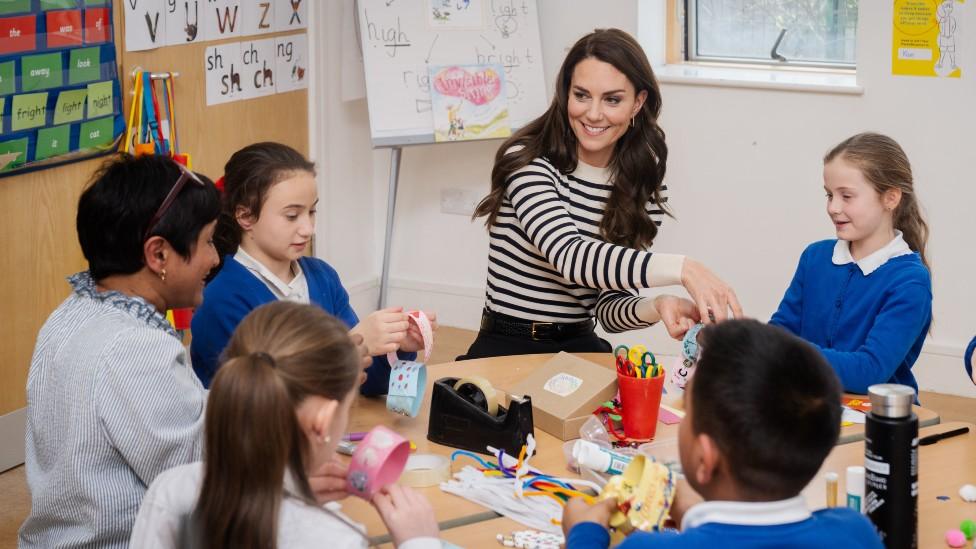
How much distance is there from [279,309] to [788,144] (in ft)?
10.3

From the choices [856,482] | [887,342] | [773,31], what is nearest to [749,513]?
[856,482]

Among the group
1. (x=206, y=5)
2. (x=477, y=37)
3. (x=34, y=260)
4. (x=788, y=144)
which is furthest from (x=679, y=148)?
(x=34, y=260)

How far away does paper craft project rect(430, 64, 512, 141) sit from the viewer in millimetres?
4355

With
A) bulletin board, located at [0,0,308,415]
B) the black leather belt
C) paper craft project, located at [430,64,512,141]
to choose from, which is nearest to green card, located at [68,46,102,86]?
bulletin board, located at [0,0,308,415]

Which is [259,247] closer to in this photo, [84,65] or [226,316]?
[226,316]

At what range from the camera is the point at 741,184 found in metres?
4.33

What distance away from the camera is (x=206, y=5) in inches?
155

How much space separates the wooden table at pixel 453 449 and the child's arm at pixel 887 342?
106 millimetres

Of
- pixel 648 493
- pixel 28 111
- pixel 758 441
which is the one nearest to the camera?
pixel 758 441

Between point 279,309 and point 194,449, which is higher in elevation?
point 279,309

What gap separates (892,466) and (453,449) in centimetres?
72

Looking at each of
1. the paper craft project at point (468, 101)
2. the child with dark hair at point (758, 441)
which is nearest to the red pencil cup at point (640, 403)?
the child with dark hair at point (758, 441)

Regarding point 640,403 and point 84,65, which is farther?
point 84,65

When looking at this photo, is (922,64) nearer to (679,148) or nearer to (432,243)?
(679,148)
